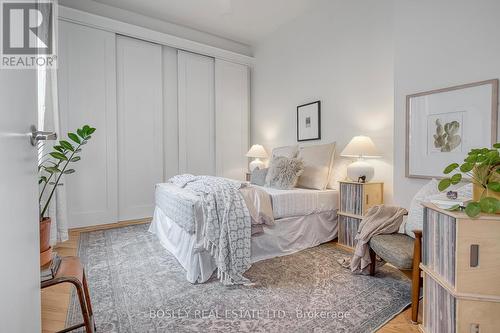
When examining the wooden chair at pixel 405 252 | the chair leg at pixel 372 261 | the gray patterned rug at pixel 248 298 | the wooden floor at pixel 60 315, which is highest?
the wooden chair at pixel 405 252

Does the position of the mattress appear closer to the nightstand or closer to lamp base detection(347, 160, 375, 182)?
the nightstand

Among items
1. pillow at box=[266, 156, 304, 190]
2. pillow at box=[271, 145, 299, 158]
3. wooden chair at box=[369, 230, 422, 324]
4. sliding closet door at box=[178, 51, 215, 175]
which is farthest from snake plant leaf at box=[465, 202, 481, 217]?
sliding closet door at box=[178, 51, 215, 175]

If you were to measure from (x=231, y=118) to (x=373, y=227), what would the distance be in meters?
3.64

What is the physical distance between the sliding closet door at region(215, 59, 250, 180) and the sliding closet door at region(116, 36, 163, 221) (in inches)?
43.4

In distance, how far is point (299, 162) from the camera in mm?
3305

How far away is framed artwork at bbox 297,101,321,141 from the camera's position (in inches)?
152

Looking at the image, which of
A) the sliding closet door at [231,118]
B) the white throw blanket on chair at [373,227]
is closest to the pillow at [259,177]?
the sliding closet door at [231,118]

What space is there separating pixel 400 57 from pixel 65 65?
4.22 m

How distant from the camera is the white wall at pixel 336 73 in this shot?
305 cm

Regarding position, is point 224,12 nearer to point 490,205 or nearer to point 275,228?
point 275,228

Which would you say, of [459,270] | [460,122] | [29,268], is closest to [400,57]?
[460,122]

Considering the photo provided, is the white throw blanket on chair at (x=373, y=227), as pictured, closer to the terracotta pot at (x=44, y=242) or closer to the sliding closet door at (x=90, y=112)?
the terracotta pot at (x=44, y=242)

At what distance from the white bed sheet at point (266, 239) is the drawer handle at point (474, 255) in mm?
1693

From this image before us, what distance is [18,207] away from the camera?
0.81 meters
